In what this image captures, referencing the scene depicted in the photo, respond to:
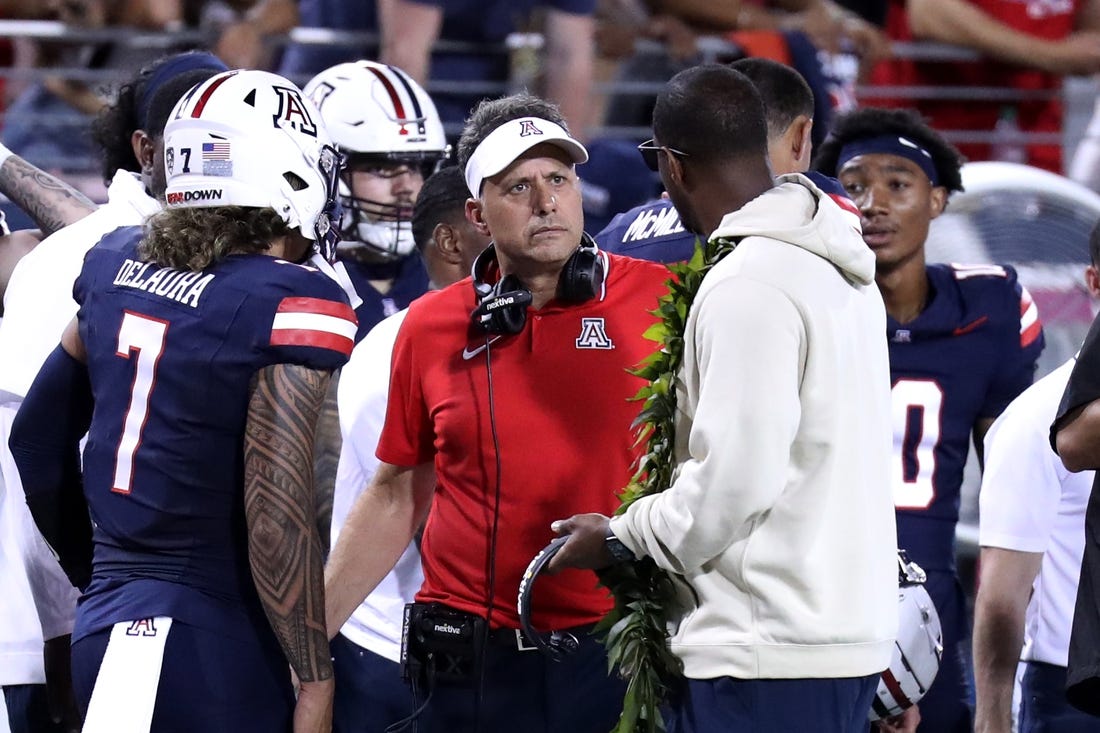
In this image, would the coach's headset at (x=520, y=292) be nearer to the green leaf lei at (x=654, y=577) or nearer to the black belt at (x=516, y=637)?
the green leaf lei at (x=654, y=577)

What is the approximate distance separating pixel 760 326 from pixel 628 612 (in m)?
0.63

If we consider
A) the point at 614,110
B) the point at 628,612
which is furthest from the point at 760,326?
the point at 614,110

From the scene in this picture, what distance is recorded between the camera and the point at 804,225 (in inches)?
116

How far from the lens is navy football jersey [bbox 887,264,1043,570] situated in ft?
15.5

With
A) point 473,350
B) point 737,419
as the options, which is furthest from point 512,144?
point 737,419

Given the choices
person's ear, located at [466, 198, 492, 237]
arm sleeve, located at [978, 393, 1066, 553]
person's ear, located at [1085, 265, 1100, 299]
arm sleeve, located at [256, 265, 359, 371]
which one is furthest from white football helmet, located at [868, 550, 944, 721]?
arm sleeve, located at [256, 265, 359, 371]

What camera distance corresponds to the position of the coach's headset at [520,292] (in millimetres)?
3508

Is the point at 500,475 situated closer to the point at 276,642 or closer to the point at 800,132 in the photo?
the point at 276,642

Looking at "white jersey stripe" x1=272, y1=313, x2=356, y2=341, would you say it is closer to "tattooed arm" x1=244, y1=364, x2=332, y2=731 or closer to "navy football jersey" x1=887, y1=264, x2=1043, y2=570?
"tattooed arm" x1=244, y1=364, x2=332, y2=731

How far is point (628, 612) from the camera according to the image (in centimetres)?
312

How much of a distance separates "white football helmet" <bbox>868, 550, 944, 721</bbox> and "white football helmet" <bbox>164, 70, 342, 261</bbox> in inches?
62.6

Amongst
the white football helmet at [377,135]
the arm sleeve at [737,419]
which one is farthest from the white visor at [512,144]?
the white football helmet at [377,135]

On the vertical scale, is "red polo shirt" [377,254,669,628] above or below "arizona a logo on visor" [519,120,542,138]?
below

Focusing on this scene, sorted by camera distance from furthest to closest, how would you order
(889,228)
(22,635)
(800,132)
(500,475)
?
(889,228)
(800,132)
(22,635)
(500,475)
